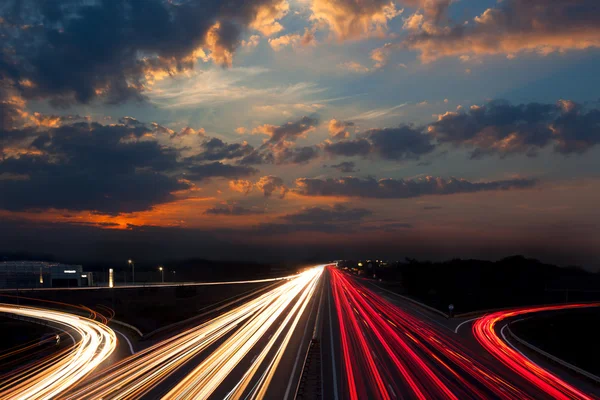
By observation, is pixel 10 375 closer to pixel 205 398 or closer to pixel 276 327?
pixel 205 398

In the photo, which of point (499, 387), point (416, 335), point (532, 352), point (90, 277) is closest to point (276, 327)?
point (416, 335)

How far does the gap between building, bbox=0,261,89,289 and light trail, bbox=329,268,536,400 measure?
98.0 m

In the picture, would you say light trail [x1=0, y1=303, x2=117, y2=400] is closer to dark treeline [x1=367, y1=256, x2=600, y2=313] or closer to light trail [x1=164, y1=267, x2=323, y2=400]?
light trail [x1=164, y1=267, x2=323, y2=400]

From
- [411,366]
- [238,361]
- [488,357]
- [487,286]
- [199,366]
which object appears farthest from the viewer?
[487,286]

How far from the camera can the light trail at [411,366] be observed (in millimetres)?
23875

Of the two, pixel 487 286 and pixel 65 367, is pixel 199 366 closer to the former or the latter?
pixel 65 367

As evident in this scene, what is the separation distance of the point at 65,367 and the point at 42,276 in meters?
106

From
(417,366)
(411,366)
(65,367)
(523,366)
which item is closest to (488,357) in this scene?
(523,366)

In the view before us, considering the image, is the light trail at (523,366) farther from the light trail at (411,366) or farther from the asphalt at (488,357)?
the light trail at (411,366)

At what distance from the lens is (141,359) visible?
32438 millimetres

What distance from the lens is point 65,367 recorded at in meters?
30.9

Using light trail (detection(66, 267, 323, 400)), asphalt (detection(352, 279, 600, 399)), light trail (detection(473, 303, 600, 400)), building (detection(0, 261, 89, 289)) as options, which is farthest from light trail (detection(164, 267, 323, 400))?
building (detection(0, 261, 89, 289))

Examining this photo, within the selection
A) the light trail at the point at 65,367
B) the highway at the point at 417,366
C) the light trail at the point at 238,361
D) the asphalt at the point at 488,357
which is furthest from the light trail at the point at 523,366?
the light trail at the point at 65,367

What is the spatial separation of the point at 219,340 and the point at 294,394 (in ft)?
55.0
